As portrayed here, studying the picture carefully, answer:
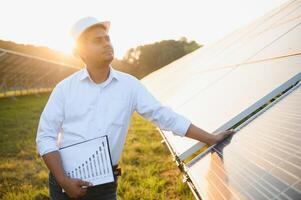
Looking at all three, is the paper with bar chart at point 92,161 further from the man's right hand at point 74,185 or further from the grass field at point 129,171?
the grass field at point 129,171

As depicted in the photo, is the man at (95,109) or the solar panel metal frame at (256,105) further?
the man at (95,109)

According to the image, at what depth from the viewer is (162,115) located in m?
2.68

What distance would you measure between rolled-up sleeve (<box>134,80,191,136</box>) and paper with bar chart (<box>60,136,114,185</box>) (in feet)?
1.67

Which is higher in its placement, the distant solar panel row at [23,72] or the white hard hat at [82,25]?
the distant solar panel row at [23,72]

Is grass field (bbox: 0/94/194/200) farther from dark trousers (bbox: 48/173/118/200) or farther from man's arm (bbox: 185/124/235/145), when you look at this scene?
man's arm (bbox: 185/124/235/145)

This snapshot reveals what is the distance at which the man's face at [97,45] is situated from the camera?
2543 mm

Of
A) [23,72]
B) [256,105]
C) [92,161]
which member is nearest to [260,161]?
[256,105]

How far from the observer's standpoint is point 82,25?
2.52 metres

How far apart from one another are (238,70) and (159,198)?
6.19ft

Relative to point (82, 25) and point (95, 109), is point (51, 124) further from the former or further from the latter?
point (82, 25)

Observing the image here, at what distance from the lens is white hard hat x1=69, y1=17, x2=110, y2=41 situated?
249 cm

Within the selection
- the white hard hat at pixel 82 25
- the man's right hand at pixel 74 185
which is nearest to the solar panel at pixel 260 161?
the man's right hand at pixel 74 185

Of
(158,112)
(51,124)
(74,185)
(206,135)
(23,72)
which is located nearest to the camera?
(74,185)

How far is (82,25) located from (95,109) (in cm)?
68
